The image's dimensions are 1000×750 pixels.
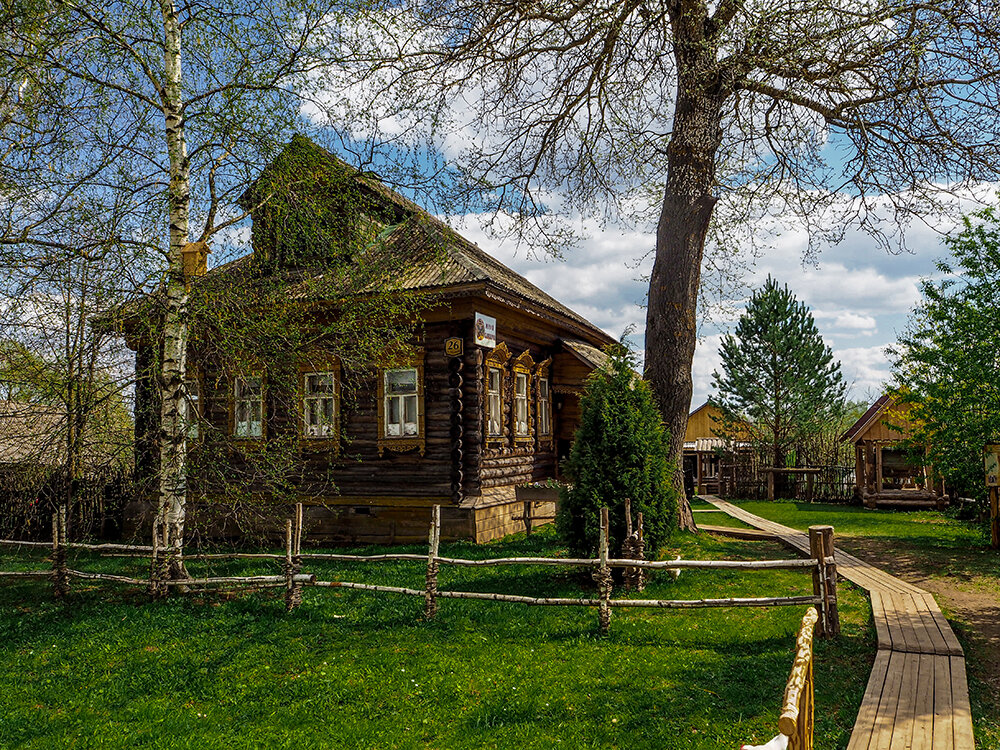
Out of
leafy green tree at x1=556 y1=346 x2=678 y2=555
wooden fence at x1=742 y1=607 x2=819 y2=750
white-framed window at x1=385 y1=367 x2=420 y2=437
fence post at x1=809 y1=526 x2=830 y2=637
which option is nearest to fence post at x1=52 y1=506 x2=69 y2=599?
white-framed window at x1=385 y1=367 x2=420 y2=437

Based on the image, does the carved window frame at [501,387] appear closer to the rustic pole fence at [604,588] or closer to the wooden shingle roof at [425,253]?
the wooden shingle roof at [425,253]

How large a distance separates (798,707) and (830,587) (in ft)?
16.7

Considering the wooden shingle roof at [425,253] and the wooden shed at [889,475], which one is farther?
the wooden shed at [889,475]

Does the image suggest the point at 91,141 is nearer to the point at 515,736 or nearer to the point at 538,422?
the point at 515,736

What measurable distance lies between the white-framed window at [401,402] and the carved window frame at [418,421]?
0.06 meters

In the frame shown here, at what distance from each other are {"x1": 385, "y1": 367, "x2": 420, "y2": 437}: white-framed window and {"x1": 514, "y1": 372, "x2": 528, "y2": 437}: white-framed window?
251cm

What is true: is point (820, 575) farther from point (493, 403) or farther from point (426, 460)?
point (493, 403)

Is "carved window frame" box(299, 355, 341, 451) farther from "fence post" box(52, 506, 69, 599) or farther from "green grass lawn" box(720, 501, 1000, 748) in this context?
"green grass lawn" box(720, 501, 1000, 748)

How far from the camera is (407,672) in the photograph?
645cm

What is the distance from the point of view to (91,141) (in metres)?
8.80

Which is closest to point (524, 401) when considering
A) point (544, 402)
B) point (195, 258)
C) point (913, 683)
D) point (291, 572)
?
point (544, 402)

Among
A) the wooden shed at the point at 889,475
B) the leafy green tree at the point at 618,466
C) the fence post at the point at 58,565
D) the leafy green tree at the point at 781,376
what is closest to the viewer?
the leafy green tree at the point at 618,466

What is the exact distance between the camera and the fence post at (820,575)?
7.10m

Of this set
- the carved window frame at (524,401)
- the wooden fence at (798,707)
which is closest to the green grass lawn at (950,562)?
the wooden fence at (798,707)
